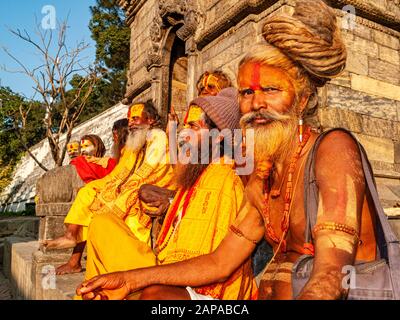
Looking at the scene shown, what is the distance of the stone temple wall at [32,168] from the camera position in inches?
787

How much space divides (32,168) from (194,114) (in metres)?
30.5

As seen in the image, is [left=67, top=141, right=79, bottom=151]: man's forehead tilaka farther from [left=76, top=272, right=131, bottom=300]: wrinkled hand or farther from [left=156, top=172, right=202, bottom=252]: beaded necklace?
[left=76, top=272, right=131, bottom=300]: wrinkled hand

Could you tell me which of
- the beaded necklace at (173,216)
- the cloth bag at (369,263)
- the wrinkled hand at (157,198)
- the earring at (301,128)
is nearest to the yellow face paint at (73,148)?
the wrinkled hand at (157,198)

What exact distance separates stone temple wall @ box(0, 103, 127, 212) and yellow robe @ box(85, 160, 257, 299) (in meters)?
16.1

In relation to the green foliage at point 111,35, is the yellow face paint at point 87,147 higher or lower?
lower

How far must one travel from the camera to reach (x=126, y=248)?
2023mm

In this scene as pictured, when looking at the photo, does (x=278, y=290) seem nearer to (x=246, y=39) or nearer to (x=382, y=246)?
(x=382, y=246)

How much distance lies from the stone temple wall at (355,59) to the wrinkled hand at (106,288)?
3.84 m

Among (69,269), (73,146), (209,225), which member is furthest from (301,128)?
(73,146)
